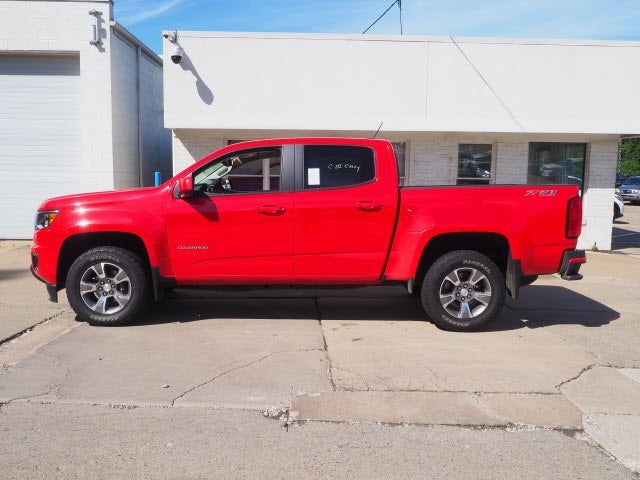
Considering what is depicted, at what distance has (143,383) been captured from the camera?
15.6 ft

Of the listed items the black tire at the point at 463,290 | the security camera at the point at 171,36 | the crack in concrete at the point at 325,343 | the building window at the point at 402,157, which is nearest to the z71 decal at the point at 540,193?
the black tire at the point at 463,290

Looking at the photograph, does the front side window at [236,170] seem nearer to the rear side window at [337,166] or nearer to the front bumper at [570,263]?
the rear side window at [337,166]

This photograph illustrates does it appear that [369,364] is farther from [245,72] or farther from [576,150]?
[576,150]

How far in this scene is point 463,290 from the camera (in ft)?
20.6

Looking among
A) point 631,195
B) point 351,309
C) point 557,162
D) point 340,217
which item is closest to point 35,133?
point 351,309

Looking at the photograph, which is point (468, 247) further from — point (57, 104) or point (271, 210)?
point (57, 104)

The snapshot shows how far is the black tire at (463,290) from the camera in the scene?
623cm

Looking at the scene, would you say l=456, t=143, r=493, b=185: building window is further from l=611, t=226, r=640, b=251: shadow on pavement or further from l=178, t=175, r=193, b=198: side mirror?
l=178, t=175, r=193, b=198: side mirror

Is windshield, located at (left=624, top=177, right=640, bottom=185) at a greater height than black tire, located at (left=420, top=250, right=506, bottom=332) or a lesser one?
greater

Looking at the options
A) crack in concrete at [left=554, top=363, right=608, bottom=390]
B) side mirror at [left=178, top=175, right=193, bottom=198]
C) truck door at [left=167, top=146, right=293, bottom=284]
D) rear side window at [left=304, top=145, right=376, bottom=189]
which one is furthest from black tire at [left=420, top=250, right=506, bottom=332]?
side mirror at [left=178, top=175, right=193, bottom=198]

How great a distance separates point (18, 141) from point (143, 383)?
9429mm

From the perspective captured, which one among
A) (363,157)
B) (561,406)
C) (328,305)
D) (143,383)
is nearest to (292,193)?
(363,157)

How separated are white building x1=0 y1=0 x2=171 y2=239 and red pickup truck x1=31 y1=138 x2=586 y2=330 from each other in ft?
20.3

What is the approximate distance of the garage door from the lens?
39.4 ft
